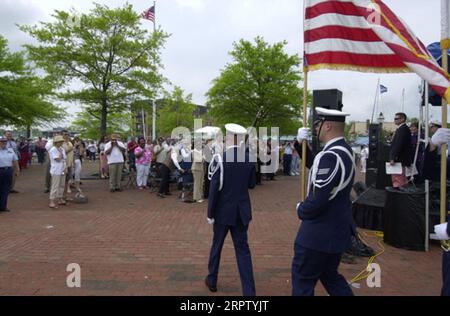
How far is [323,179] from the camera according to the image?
120 inches

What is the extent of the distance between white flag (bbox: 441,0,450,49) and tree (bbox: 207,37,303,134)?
2043 cm

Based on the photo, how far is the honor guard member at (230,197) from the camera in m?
4.18

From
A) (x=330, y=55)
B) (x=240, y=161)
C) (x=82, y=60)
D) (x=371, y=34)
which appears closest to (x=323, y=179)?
(x=240, y=161)

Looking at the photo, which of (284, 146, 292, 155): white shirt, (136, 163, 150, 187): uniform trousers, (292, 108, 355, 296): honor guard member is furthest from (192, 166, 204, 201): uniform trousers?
(284, 146, 292, 155): white shirt

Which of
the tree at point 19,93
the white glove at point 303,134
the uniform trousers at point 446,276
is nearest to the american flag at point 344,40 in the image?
the white glove at point 303,134

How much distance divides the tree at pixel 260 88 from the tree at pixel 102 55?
341 inches

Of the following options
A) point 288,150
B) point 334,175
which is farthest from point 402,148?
point 288,150

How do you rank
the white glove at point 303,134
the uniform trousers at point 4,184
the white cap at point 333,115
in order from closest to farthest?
the white cap at point 333,115
the white glove at point 303,134
the uniform trousers at point 4,184

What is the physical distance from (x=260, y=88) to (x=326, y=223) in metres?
22.6

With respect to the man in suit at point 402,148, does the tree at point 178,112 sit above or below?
above

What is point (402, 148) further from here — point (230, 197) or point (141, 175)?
point (141, 175)

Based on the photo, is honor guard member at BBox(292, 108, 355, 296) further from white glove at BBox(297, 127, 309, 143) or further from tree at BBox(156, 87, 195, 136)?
tree at BBox(156, 87, 195, 136)

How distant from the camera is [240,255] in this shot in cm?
405

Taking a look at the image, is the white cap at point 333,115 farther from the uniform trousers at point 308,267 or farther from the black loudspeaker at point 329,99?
the black loudspeaker at point 329,99
